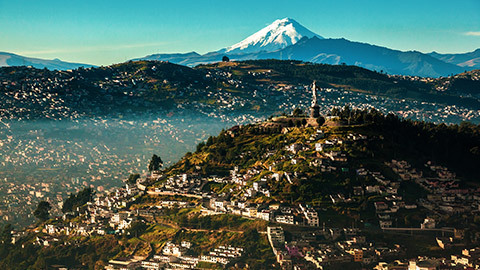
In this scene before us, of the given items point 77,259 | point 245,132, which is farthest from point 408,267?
point 245,132

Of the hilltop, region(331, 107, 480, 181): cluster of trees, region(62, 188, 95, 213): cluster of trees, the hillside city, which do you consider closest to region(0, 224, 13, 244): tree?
the hillside city

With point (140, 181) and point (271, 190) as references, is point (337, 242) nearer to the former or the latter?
point (271, 190)

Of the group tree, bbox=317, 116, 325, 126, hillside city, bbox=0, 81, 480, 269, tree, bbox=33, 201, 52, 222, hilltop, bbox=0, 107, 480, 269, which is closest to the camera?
hillside city, bbox=0, 81, 480, 269

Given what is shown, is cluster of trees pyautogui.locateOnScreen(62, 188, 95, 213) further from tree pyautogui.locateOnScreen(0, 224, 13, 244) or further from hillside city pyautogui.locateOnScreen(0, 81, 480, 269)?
tree pyautogui.locateOnScreen(0, 224, 13, 244)

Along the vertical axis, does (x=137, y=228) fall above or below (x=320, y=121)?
below

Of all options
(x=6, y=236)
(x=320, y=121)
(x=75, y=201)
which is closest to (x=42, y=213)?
(x=75, y=201)

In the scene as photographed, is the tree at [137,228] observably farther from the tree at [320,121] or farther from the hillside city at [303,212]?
Result: the tree at [320,121]

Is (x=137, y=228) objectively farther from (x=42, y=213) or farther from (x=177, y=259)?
(x=42, y=213)

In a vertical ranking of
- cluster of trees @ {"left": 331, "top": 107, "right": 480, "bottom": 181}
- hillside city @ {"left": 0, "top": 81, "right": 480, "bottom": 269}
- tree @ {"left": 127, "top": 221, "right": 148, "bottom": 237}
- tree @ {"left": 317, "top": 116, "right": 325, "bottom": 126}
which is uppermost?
tree @ {"left": 317, "top": 116, "right": 325, "bottom": 126}

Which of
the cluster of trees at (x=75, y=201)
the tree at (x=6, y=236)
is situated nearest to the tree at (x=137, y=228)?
the tree at (x=6, y=236)
